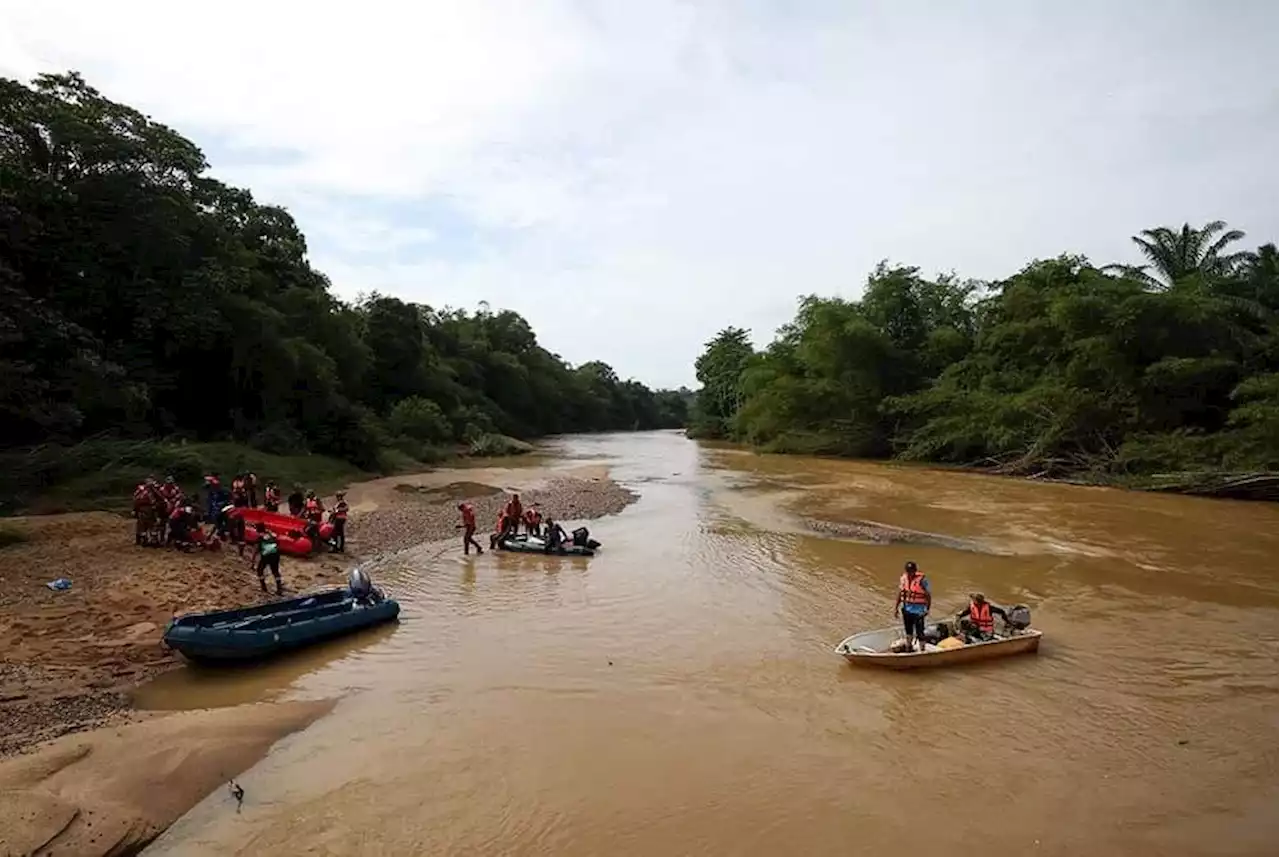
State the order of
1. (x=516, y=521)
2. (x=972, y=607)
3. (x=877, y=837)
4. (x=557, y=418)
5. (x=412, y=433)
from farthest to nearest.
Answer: (x=557, y=418) < (x=412, y=433) < (x=516, y=521) < (x=972, y=607) < (x=877, y=837)

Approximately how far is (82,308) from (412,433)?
92.0 ft

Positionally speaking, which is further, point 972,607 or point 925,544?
point 925,544

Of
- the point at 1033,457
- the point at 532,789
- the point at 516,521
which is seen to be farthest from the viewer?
the point at 1033,457

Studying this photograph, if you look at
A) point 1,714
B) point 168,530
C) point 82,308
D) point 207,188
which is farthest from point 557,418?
point 1,714

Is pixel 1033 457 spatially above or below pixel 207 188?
below

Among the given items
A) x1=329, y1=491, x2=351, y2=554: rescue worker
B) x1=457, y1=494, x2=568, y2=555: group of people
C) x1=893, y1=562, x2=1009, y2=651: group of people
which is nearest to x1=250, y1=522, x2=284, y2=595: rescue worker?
x1=329, y1=491, x2=351, y2=554: rescue worker

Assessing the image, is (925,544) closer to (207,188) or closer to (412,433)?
(207,188)

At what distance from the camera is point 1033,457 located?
144 feet

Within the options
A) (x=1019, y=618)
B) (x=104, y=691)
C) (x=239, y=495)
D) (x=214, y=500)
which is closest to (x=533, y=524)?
(x=239, y=495)

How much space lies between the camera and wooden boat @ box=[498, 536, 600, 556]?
75.5 feet

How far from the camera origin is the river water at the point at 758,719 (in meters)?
8.95

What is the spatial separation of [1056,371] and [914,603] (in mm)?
38205

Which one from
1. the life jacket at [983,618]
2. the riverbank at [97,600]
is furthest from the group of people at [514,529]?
the life jacket at [983,618]

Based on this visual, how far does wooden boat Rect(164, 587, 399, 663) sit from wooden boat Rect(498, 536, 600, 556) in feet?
22.8
